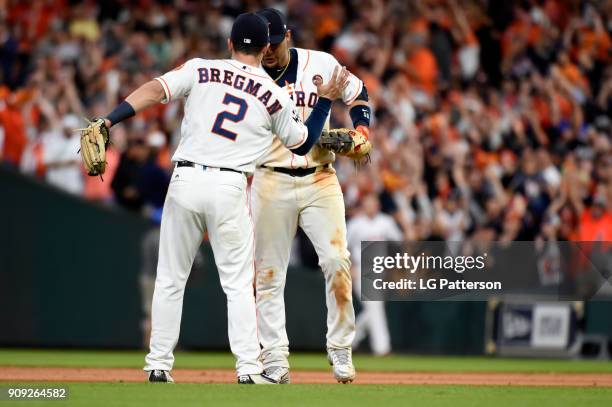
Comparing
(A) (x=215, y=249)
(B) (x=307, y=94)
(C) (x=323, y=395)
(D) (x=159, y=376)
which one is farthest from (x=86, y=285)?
(C) (x=323, y=395)

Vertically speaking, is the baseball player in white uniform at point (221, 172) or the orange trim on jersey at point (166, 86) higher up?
the orange trim on jersey at point (166, 86)

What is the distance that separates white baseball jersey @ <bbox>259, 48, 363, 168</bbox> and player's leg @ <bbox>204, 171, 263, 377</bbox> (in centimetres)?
82

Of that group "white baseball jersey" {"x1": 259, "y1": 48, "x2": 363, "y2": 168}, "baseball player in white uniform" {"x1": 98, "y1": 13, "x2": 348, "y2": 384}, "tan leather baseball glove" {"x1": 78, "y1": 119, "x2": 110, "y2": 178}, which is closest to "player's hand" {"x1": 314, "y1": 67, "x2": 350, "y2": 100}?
"baseball player in white uniform" {"x1": 98, "y1": 13, "x2": 348, "y2": 384}

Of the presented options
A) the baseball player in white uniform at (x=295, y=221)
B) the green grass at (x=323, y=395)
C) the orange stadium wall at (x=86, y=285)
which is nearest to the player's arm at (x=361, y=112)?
the baseball player in white uniform at (x=295, y=221)

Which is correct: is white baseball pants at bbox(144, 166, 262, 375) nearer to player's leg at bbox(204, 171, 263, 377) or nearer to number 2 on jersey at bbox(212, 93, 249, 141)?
player's leg at bbox(204, 171, 263, 377)

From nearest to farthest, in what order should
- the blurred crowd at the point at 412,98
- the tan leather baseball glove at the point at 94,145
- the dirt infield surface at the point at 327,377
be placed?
the tan leather baseball glove at the point at 94,145, the dirt infield surface at the point at 327,377, the blurred crowd at the point at 412,98

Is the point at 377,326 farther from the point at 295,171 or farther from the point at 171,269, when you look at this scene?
the point at 171,269

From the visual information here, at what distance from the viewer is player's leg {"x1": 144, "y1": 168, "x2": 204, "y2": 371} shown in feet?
24.6

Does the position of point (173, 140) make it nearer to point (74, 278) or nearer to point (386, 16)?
point (74, 278)

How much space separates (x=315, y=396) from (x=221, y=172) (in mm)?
1524

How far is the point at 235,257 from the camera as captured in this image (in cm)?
753

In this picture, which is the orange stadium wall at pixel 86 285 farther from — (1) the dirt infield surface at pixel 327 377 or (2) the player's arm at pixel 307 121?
(2) the player's arm at pixel 307 121

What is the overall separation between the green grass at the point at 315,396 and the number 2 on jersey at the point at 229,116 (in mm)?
1548

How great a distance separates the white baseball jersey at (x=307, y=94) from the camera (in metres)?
8.34
